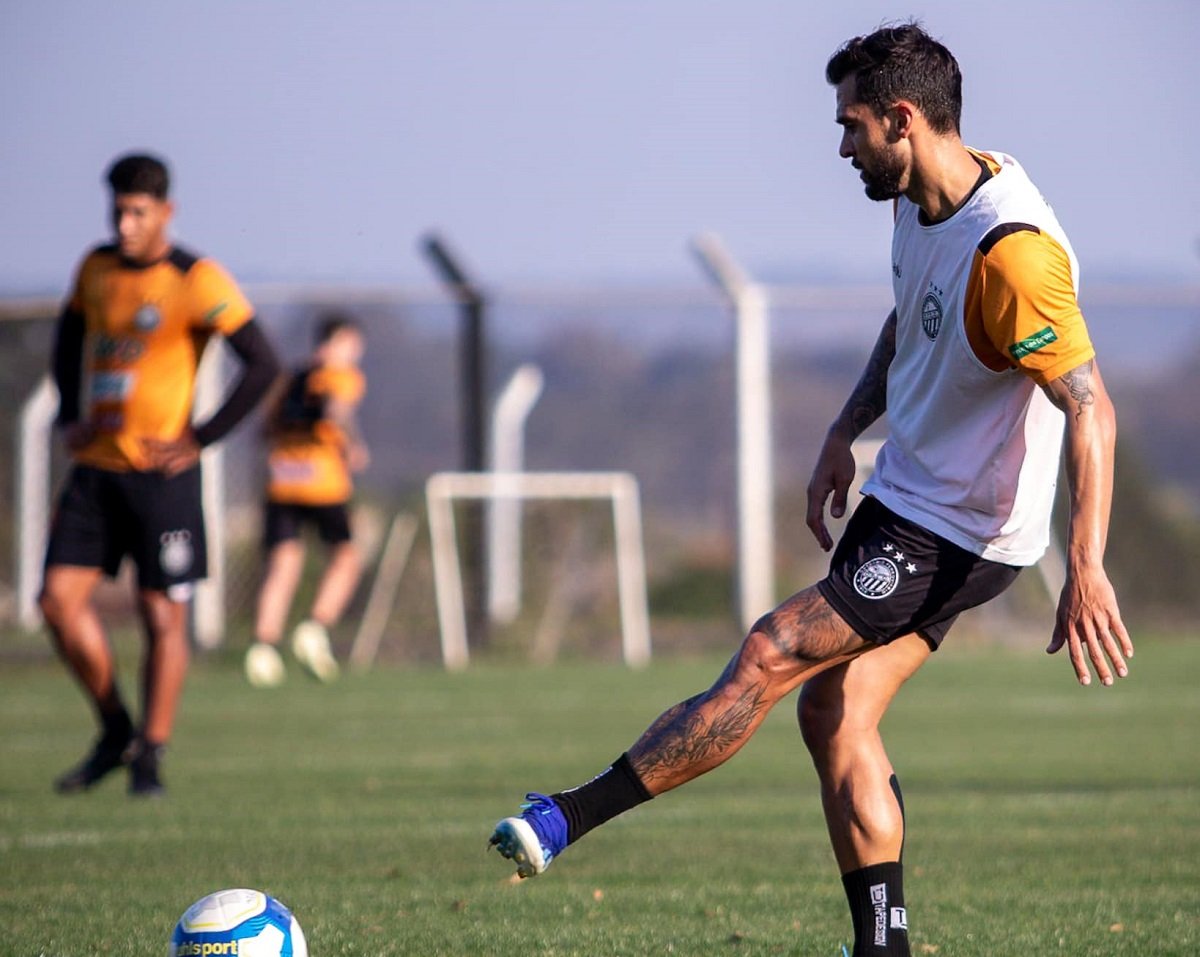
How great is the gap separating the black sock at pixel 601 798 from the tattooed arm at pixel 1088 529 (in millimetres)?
982

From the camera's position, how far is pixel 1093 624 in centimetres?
402

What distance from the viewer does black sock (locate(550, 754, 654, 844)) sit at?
411 cm

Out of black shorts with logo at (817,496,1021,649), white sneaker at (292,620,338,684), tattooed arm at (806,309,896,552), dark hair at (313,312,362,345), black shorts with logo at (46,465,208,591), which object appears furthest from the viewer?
dark hair at (313,312,362,345)

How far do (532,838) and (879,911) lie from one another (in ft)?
3.15

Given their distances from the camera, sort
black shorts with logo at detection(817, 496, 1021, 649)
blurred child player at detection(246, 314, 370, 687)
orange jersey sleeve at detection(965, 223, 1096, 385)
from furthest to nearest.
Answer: blurred child player at detection(246, 314, 370, 687), black shorts with logo at detection(817, 496, 1021, 649), orange jersey sleeve at detection(965, 223, 1096, 385)

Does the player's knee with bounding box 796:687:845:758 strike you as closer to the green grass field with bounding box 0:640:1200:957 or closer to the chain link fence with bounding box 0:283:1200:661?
the green grass field with bounding box 0:640:1200:957

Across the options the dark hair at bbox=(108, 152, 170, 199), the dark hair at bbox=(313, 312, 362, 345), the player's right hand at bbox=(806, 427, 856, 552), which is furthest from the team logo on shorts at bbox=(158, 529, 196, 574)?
the dark hair at bbox=(313, 312, 362, 345)

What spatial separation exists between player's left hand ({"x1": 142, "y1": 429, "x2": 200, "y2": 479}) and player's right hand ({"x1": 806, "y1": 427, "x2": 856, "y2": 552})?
3944 millimetres

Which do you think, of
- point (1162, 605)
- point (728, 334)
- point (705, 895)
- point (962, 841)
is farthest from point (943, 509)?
point (1162, 605)

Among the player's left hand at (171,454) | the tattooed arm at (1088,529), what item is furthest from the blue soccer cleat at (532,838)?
the player's left hand at (171,454)

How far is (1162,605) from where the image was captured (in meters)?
19.1

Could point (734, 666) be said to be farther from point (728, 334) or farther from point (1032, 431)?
point (728, 334)

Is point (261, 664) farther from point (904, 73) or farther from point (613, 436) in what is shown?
point (904, 73)

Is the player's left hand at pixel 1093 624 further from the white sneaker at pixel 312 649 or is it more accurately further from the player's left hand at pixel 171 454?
the white sneaker at pixel 312 649
